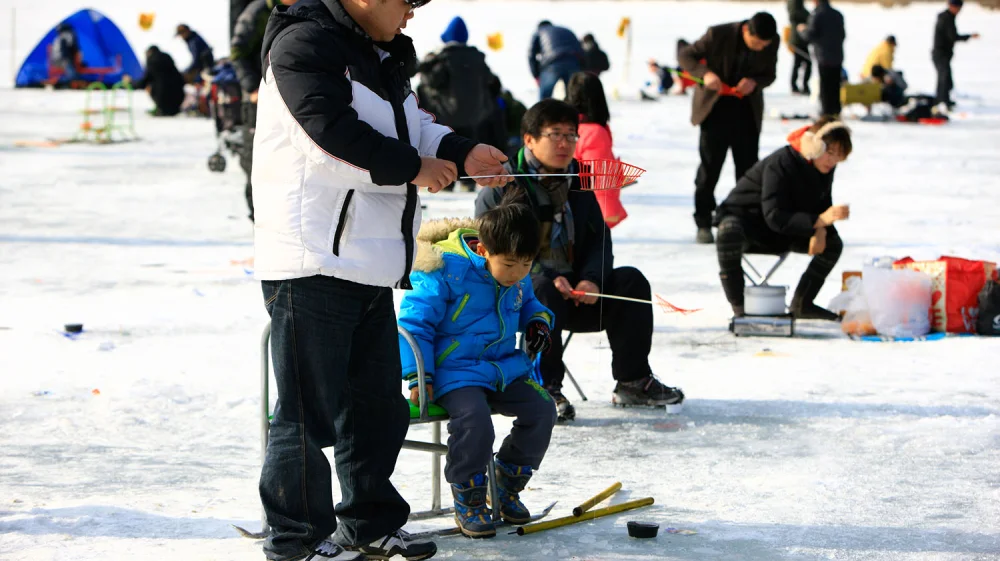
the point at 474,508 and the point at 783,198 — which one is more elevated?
the point at 783,198

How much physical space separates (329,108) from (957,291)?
482cm

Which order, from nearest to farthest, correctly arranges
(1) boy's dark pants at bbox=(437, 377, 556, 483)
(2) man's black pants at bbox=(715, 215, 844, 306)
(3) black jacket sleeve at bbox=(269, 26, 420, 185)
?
(3) black jacket sleeve at bbox=(269, 26, 420, 185)
(1) boy's dark pants at bbox=(437, 377, 556, 483)
(2) man's black pants at bbox=(715, 215, 844, 306)

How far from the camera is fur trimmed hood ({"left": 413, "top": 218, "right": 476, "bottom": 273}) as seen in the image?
4.18 meters

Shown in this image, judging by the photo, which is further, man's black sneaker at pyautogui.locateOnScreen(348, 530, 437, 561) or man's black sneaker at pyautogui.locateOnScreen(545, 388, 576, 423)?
man's black sneaker at pyautogui.locateOnScreen(545, 388, 576, 423)

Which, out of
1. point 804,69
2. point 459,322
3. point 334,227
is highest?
point 804,69

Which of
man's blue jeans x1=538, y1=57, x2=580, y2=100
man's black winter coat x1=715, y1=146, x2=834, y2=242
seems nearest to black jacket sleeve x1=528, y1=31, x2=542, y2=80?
man's blue jeans x1=538, y1=57, x2=580, y2=100

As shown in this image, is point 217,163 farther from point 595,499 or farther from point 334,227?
point 334,227

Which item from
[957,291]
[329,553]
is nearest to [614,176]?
[329,553]

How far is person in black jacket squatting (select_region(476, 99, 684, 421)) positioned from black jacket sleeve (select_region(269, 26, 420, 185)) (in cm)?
197

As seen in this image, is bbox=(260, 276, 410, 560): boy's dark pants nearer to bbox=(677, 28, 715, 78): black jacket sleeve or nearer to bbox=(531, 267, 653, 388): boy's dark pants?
bbox=(531, 267, 653, 388): boy's dark pants

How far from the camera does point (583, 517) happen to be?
4.22 m

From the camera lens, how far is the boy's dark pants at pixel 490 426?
3.96m

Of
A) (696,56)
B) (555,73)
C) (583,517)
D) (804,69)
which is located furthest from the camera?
(804,69)

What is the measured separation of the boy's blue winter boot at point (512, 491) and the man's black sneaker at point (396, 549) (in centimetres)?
44
